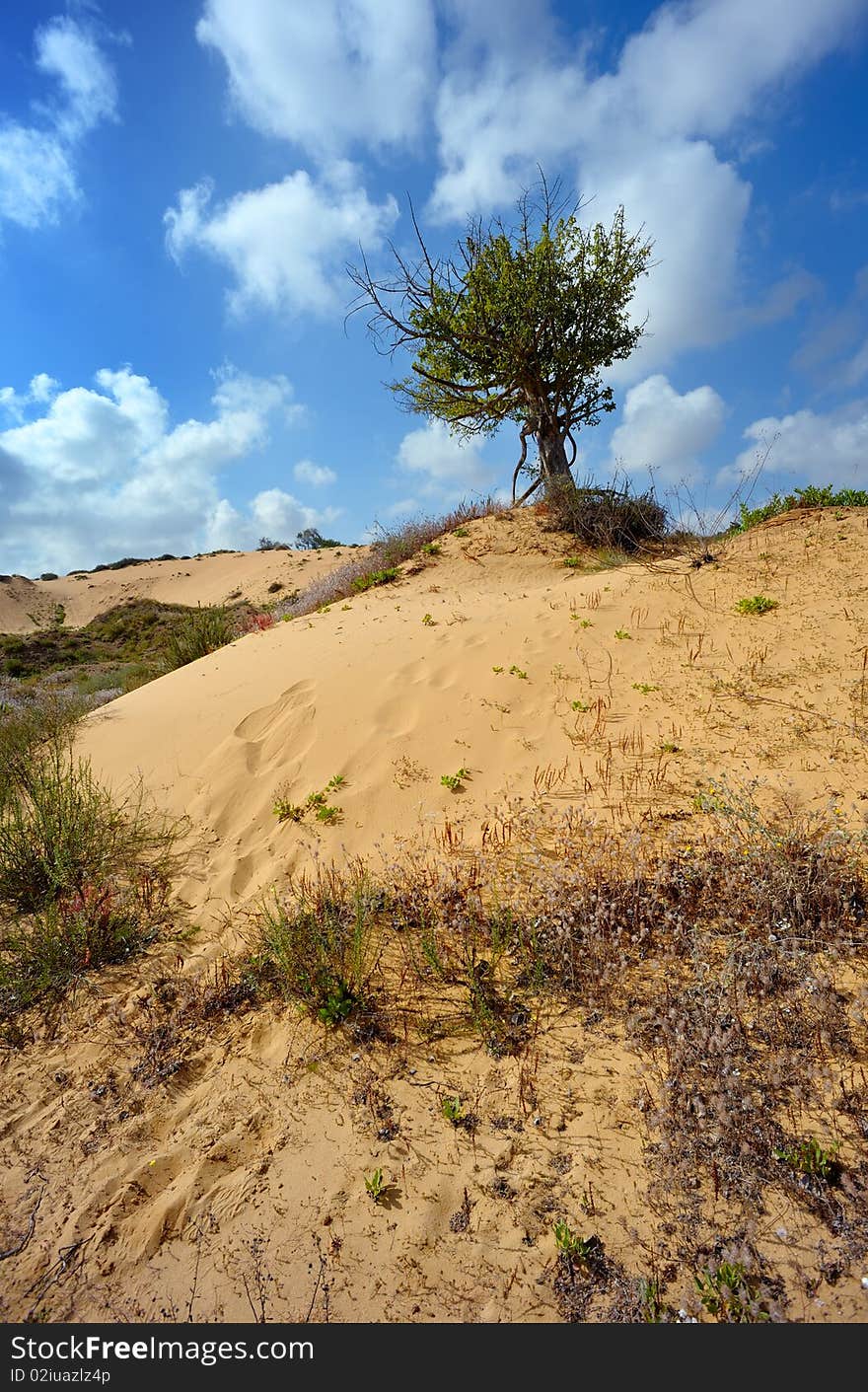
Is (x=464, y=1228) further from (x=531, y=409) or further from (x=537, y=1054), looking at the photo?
(x=531, y=409)

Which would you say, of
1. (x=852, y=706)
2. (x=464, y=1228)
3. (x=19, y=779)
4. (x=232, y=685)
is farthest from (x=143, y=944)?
(x=852, y=706)

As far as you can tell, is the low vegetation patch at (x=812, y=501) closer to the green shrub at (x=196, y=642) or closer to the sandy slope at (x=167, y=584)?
the green shrub at (x=196, y=642)

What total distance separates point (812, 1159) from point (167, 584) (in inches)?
1795

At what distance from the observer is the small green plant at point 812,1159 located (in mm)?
2312

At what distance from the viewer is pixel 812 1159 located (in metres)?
2.35

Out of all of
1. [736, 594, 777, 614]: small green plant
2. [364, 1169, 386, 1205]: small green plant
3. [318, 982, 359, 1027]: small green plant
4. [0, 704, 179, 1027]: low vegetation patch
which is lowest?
[364, 1169, 386, 1205]: small green plant

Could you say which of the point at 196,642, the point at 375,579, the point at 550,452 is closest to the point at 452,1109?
the point at 375,579

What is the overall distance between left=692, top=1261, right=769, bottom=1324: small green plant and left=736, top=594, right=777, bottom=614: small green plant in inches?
247

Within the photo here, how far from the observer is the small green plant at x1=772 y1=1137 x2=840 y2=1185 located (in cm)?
231

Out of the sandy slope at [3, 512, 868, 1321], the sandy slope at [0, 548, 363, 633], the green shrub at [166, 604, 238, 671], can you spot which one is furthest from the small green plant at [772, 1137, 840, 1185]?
the sandy slope at [0, 548, 363, 633]

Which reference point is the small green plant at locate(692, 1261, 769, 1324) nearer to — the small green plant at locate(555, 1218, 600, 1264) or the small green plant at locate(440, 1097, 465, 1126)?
the small green plant at locate(555, 1218, 600, 1264)

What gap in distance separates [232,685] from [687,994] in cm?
676

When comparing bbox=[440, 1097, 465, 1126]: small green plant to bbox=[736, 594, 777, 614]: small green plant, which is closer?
bbox=[440, 1097, 465, 1126]: small green plant

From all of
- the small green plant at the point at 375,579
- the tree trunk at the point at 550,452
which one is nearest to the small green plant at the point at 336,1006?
the small green plant at the point at 375,579
